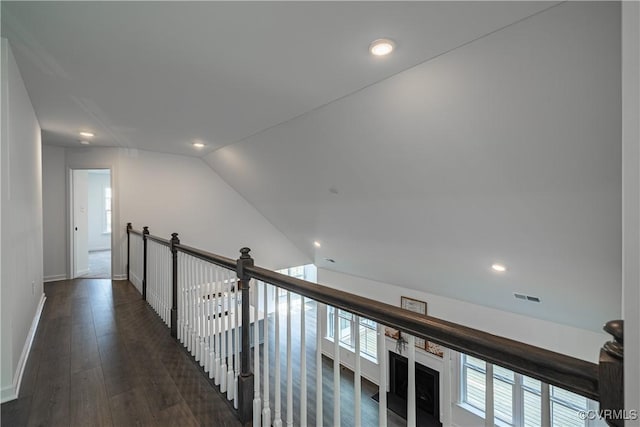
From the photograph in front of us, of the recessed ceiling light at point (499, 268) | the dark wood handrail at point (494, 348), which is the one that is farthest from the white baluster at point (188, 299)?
the recessed ceiling light at point (499, 268)

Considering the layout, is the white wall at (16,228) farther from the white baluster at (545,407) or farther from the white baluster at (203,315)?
the white baluster at (545,407)

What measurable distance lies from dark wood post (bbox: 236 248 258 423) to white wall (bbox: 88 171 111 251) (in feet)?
31.3

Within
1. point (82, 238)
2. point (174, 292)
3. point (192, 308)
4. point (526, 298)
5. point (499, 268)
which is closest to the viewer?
point (192, 308)

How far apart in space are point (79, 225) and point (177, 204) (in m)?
1.88

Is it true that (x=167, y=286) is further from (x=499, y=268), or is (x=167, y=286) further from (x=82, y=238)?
(x=499, y=268)

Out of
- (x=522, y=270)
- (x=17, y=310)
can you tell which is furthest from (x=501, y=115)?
(x=17, y=310)

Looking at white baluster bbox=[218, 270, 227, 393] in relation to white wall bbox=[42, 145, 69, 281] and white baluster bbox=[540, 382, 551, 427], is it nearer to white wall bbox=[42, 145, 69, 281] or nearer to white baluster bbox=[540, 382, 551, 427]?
white baluster bbox=[540, 382, 551, 427]

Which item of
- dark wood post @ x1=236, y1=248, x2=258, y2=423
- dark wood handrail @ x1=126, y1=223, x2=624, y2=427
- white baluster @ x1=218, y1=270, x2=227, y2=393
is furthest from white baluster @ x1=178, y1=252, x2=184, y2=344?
dark wood handrail @ x1=126, y1=223, x2=624, y2=427

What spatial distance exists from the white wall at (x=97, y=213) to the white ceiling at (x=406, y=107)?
5017mm

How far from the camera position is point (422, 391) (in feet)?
19.4

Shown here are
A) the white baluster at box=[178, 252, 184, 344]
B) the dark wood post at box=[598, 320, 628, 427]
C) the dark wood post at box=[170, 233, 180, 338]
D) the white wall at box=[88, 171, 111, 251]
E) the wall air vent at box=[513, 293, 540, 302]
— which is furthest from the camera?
the white wall at box=[88, 171, 111, 251]

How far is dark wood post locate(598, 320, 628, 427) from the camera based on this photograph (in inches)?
23.6

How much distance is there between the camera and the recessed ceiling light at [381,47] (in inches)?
79.7

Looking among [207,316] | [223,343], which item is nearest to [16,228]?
[207,316]
